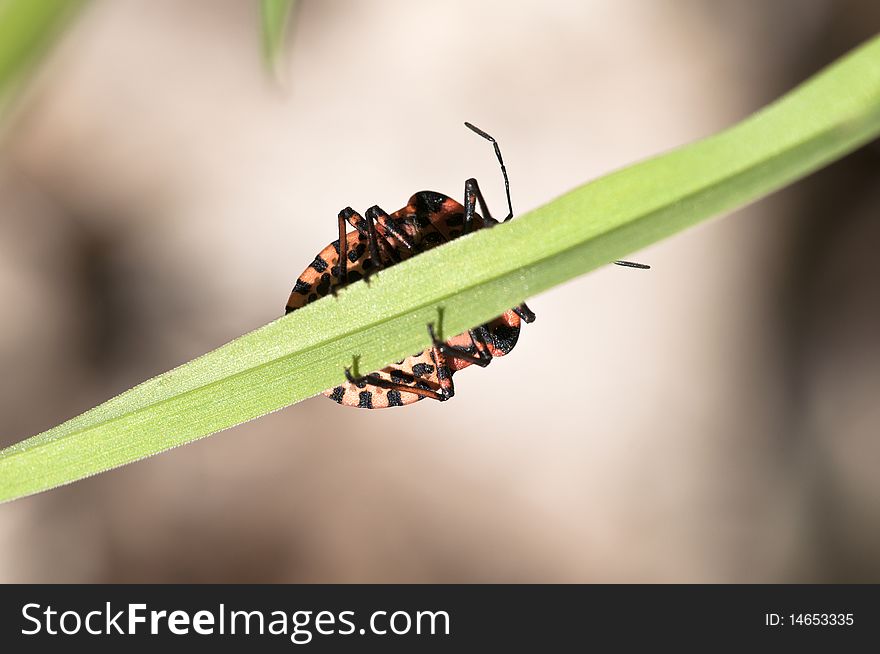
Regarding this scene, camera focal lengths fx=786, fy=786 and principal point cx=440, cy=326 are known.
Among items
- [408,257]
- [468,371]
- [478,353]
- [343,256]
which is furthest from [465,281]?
[468,371]

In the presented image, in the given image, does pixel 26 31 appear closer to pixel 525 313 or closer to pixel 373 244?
pixel 373 244

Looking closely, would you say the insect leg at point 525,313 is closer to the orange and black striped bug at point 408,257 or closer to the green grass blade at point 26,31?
the orange and black striped bug at point 408,257

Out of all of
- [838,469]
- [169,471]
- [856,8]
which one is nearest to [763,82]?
[856,8]

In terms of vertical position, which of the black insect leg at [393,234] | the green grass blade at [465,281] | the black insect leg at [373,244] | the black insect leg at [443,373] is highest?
the black insect leg at [393,234]

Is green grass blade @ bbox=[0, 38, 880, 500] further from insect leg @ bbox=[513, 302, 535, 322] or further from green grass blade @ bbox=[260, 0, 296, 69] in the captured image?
insect leg @ bbox=[513, 302, 535, 322]

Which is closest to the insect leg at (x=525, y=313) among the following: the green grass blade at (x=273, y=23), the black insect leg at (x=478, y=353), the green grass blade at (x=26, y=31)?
the black insect leg at (x=478, y=353)
